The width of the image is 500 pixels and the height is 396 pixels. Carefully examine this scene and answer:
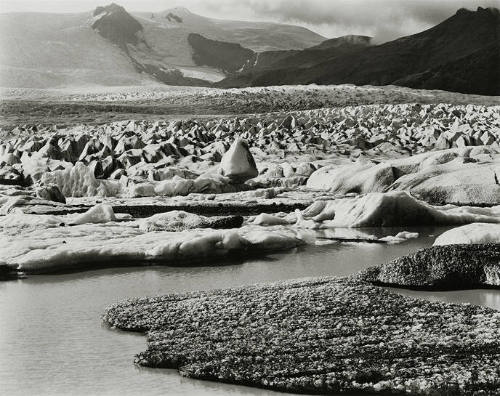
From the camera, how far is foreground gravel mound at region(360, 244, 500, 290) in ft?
28.3

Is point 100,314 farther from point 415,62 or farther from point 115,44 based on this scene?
point 415,62

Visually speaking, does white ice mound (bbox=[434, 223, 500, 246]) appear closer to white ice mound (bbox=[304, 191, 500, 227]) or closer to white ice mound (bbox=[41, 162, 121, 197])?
white ice mound (bbox=[304, 191, 500, 227])

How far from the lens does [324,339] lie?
634cm

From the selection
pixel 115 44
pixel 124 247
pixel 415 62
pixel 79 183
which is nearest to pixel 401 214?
pixel 124 247

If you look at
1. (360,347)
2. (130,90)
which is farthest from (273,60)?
(360,347)

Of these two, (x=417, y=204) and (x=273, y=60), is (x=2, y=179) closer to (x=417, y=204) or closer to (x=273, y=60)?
(x=417, y=204)

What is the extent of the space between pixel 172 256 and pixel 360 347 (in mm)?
5828

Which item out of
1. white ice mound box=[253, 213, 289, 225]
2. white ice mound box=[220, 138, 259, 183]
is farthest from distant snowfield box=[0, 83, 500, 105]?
white ice mound box=[253, 213, 289, 225]

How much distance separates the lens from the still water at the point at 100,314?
5.72 m

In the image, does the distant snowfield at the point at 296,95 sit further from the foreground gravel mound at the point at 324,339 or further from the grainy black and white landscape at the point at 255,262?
the foreground gravel mound at the point at 324,339

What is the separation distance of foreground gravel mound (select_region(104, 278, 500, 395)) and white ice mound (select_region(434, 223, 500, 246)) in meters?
2.73

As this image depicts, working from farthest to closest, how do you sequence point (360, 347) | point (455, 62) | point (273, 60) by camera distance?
point (273, 60) < point (455, 62) < point (360, 347)

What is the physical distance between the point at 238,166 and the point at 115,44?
92524 mm

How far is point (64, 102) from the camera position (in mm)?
58156
